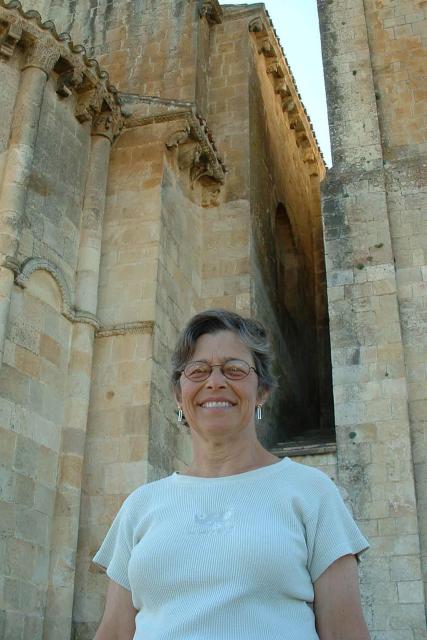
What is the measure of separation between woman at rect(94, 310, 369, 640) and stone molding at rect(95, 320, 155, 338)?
668 centimetres

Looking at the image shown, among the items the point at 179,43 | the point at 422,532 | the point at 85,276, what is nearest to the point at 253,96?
the point at 179,43

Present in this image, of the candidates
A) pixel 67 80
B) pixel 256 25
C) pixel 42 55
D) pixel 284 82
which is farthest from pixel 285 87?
pixel 42 55

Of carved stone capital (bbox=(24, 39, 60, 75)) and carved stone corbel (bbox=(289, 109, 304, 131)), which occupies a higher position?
carved stone corbel (bbox=(289, 109, 304, 131))

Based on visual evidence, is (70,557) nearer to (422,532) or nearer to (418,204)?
(422,532)

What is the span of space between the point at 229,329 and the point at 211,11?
1210 centimetres

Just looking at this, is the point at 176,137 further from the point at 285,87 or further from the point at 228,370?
the point at 228,370

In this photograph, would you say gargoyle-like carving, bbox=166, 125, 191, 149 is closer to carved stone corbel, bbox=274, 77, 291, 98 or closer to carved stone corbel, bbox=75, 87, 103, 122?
carved stone corbel, bbox=75, 87, 103, 122

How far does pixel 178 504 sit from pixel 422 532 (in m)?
7.01

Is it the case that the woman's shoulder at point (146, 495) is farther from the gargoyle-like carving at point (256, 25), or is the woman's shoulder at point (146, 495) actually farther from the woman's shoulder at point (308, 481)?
the gargoyle-like carving at point (256, 25)

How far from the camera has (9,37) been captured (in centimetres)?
921

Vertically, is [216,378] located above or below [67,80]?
below

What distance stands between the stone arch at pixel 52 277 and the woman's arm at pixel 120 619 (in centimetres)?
617

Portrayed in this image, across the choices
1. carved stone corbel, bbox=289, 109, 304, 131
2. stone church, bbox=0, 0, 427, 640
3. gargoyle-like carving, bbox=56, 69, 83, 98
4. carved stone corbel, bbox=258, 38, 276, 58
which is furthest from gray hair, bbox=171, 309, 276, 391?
carved stone corbel, bbox=289, 109, 304, 131

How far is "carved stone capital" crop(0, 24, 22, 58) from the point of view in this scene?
9188mm
